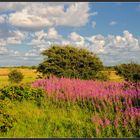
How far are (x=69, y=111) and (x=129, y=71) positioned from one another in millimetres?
8965

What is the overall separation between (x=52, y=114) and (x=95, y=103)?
1.23 m

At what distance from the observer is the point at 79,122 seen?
8.05 metres

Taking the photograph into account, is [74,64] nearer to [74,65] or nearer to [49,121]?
[74,65]

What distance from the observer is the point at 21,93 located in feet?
34.4

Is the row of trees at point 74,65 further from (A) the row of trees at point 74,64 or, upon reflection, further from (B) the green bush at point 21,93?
(B) the green bush at point 21,93

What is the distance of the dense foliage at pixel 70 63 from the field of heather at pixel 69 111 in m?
4.74

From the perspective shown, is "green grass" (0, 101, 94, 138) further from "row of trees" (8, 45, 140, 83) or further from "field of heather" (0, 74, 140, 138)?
"row of trees" (8, 45, 140, 83)

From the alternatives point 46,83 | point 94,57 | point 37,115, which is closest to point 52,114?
point 37,115

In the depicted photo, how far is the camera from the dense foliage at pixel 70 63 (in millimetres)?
17156

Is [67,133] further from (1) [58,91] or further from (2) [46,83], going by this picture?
(2) [46,83]

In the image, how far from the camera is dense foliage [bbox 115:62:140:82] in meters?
16.8

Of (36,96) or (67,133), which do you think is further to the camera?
(36,96)

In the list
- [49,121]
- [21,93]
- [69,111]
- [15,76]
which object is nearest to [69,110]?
[69,111]

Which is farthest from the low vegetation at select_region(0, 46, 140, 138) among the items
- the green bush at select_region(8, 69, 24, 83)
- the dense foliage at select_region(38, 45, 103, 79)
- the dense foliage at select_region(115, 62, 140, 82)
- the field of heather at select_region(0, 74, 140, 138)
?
the green bush at select_region(8, 69, 24, 83)
